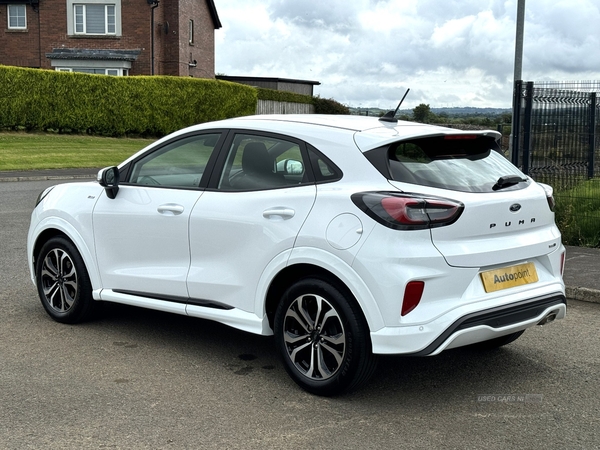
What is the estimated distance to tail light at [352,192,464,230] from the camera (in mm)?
4551

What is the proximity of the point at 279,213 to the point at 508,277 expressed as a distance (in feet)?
4.67

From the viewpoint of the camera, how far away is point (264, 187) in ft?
17.5

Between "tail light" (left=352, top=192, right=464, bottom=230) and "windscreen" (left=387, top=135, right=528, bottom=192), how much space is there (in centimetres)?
19

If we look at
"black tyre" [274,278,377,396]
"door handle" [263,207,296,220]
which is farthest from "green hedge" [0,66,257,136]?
"black tyre" [274,278,377,396]

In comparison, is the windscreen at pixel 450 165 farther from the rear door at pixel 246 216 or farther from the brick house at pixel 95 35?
the brick house at pixel 95 35

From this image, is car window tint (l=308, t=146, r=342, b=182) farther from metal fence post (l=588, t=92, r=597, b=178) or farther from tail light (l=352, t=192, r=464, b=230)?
metal fence post (l=588, t=92, r=597, b=178)

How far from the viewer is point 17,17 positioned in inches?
1745

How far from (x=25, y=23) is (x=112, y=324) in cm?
4148

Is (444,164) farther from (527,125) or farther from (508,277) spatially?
(527,125)

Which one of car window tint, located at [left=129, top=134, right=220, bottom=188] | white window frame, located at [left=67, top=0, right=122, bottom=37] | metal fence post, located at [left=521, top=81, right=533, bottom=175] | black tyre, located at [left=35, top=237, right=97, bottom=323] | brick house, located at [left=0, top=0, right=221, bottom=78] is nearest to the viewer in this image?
car window tint, located at [left=129, top=134, right=220, bottom=188]

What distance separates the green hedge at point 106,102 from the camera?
31.8 metres

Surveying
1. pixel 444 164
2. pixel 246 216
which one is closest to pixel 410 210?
pixel 444 164

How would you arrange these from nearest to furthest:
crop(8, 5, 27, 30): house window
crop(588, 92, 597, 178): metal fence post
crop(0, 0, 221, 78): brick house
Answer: crop(588, 92, 597, 178): metal fence post
crop(0, 0, 221, 78): brick house
crop(8, 5, 27, 30): house window

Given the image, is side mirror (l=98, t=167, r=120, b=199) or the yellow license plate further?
side mirror (l=98, t=167, r=120, b=199)
